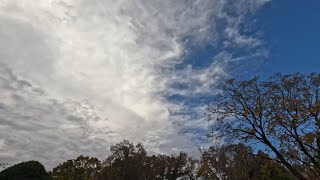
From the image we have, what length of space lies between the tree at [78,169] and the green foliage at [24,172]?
26169 millimetres

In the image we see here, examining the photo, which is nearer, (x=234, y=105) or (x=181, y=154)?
(x=234, y=105)

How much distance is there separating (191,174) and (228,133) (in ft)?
123

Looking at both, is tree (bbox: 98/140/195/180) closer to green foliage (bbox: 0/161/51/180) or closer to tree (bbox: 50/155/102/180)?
tree (bbox: 50/155/102/180)

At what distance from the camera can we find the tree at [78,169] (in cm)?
4881

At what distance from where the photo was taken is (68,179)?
47.9 meters

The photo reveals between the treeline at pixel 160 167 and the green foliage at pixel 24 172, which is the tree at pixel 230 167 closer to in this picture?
the treeline at pixel 160 167

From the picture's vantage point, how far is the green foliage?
21.6m


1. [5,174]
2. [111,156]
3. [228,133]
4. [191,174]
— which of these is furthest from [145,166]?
[5,174]

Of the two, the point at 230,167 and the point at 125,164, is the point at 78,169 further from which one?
the point at 230,167

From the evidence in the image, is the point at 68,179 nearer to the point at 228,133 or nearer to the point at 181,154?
the point at 181,154

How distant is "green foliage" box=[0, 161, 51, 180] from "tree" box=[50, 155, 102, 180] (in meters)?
26.2

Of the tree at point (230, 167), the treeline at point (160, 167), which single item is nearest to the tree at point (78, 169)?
the treeline at point (160, 167)

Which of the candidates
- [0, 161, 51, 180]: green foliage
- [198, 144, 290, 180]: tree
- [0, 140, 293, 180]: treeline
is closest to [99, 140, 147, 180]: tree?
[0, 140, 293, 180]: treeline

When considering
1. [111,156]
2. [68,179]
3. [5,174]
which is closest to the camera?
[5,174]
